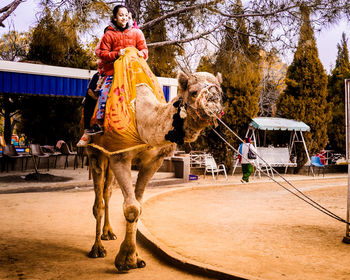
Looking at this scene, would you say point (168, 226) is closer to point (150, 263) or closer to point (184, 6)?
point (150, 263)

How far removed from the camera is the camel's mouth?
3434mm

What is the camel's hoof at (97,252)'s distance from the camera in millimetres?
4707

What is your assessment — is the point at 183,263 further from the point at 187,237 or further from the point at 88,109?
the point at 88,109

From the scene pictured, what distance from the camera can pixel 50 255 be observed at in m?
4.70

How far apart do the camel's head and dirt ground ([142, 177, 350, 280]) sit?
161 centimetres

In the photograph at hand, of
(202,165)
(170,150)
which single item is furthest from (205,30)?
(170,150)

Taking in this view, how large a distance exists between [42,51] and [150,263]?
1759 centimetres

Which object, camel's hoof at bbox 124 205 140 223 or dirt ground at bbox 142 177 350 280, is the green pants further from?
camel's hoof at bbox 124 205 140 223

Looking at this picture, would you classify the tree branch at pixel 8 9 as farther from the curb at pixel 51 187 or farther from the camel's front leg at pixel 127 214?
the camel's front leg at pixel 127 214

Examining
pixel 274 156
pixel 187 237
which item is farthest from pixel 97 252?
pixel 274 156

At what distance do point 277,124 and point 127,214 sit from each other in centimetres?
1494

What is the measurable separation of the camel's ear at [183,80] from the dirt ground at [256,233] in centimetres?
188

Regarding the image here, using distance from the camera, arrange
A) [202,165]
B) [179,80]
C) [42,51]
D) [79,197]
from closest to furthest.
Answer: [179,80], [79,197], [202,165], [42,51]

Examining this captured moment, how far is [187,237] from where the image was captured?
5.70 metres
